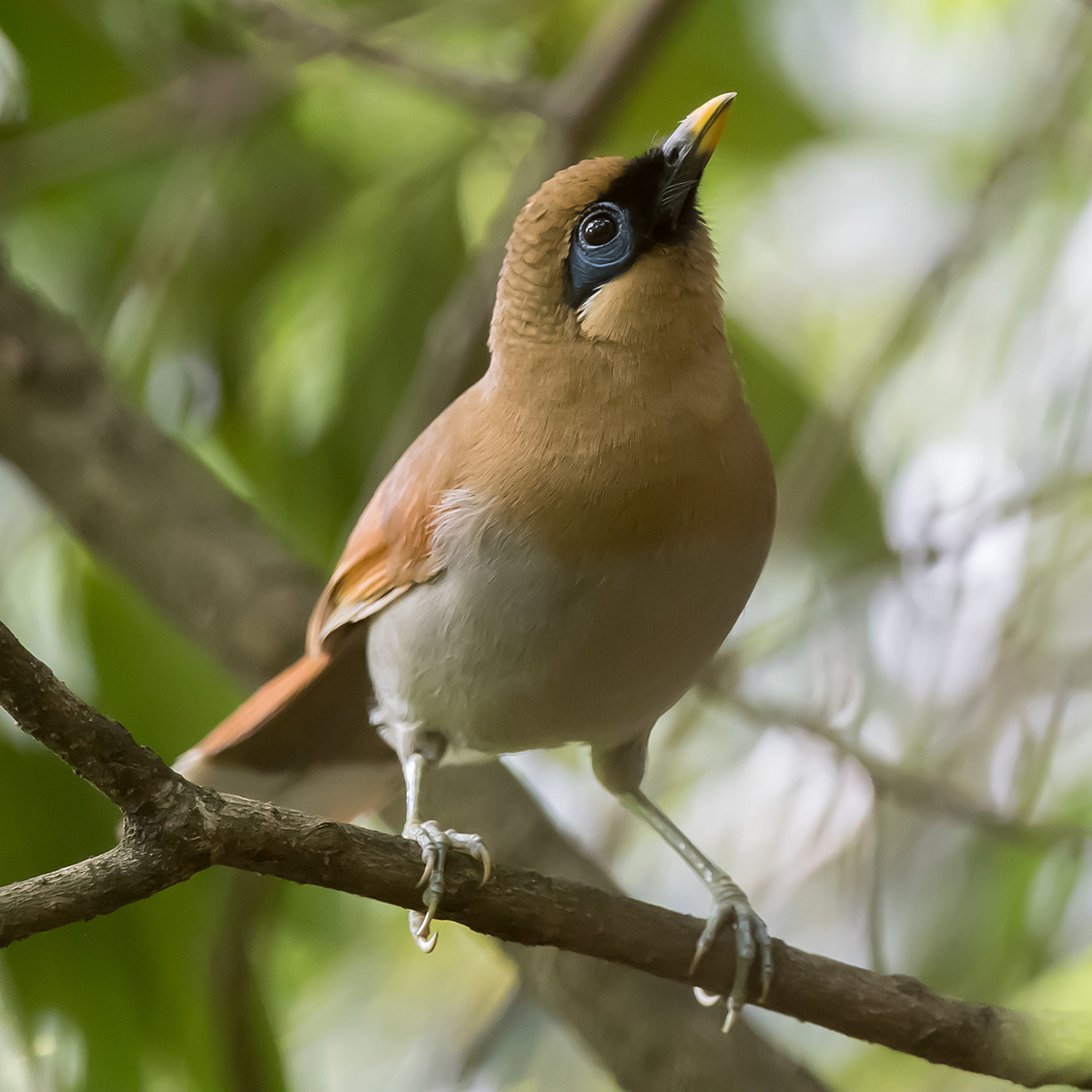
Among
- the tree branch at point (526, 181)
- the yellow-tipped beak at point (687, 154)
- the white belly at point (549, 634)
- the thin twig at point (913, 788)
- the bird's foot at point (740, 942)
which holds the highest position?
the tree branch at point (526, 181)

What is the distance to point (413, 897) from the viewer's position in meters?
1.15

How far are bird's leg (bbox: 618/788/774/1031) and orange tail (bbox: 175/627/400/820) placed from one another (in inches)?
15.1

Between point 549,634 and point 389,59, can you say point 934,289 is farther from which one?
point 549,634

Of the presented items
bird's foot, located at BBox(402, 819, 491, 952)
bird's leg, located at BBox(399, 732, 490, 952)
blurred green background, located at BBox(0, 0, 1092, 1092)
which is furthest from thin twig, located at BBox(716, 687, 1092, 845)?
bird's foot, located at BBox(402, 819, 491, 952)

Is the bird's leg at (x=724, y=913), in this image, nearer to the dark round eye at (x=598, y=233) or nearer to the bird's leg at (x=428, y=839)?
the bird's leg at (x=428, y=839)

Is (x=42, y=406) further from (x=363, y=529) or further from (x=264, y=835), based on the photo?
(x=264, y=835)

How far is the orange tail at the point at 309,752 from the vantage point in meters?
1.75

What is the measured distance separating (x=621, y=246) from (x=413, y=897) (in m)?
0.74

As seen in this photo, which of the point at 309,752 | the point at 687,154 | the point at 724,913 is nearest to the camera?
the point at 687,154

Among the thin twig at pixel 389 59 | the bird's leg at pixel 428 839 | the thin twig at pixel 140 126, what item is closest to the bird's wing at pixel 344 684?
the bird's leg at pixel 428 839

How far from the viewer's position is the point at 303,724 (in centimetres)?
181

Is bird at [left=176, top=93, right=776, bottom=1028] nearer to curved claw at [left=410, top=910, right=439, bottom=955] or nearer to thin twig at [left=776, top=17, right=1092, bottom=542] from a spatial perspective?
curved claw at [left=410, top=910, right=439, bottom=955]

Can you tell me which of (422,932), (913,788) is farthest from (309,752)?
(913,788)

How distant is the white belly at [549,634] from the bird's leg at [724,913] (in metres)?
0.26
